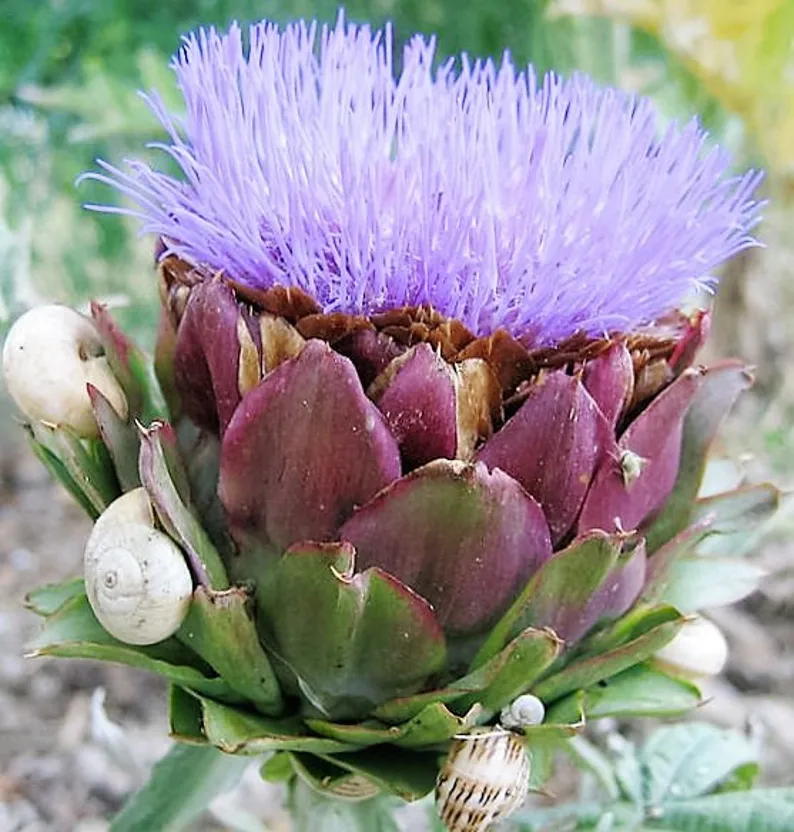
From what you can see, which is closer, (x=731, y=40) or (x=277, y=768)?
(x=277, y=768)

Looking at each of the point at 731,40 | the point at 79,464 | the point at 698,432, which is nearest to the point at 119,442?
the point at 79,464

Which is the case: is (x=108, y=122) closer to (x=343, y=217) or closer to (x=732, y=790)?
(x=343, y=217)

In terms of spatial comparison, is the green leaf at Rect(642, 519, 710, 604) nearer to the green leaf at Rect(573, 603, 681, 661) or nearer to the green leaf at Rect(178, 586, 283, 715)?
the green leaf at Rect(573, 603, 681, 661)

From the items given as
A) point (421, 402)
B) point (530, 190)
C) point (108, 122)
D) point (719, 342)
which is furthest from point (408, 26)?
point (421, 402)

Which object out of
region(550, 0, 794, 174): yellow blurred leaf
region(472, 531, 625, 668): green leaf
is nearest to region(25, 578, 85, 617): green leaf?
region(472, 531, 625, 668): green leaf

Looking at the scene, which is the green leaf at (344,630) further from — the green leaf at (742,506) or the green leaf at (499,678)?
the green leaf at (742,506)

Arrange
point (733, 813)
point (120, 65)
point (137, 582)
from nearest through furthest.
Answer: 1. point (137, 582)
2. point (733, 813)
3. point (120, 65)

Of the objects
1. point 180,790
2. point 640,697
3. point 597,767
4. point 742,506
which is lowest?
point 180,790

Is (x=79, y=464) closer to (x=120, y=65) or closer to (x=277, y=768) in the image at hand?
(x=277, y=768)
